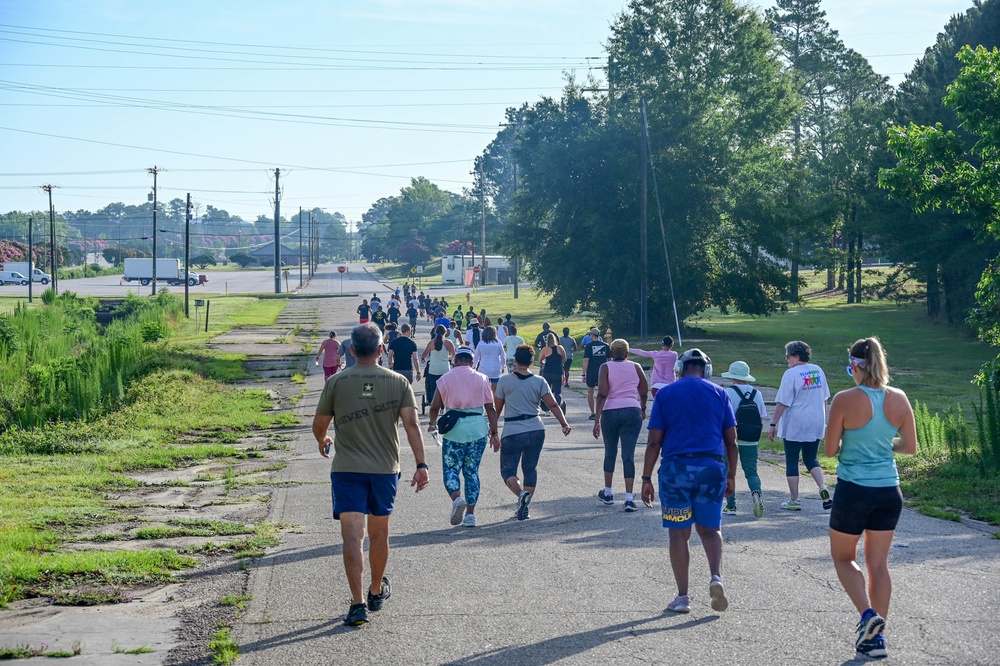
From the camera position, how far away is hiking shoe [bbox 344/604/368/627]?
7.06 m

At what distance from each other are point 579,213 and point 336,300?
35.0 m

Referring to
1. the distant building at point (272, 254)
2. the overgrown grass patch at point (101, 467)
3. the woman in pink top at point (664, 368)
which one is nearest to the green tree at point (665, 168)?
the overgrown grass patch at point (101, 467)

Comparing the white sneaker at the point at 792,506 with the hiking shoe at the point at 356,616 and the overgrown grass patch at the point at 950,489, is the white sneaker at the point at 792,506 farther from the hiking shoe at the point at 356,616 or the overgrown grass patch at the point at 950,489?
the hiking shoe at the point at 356,616

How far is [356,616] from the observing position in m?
7.06

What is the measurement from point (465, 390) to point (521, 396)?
77 cm

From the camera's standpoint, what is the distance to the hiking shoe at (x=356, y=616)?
7.06 m

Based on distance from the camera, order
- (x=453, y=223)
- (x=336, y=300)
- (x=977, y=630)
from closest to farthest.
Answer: (x=977, y=630) < (x=336, y=300) < (x=453, y=223)

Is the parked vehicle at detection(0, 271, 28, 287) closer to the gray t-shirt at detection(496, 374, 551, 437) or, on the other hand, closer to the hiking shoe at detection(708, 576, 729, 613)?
the gray t-shirt at detection(496, 374, 551, 437)

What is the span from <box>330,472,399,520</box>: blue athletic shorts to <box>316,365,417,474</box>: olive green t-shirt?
5 centimetres

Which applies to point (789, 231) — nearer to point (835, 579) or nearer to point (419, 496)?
point (419, 496)

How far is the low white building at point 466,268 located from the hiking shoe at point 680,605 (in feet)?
338

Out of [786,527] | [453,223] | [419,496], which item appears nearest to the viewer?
[786,527]

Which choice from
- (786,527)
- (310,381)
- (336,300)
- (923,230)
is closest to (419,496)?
(786,527)

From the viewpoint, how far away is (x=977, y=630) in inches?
271
